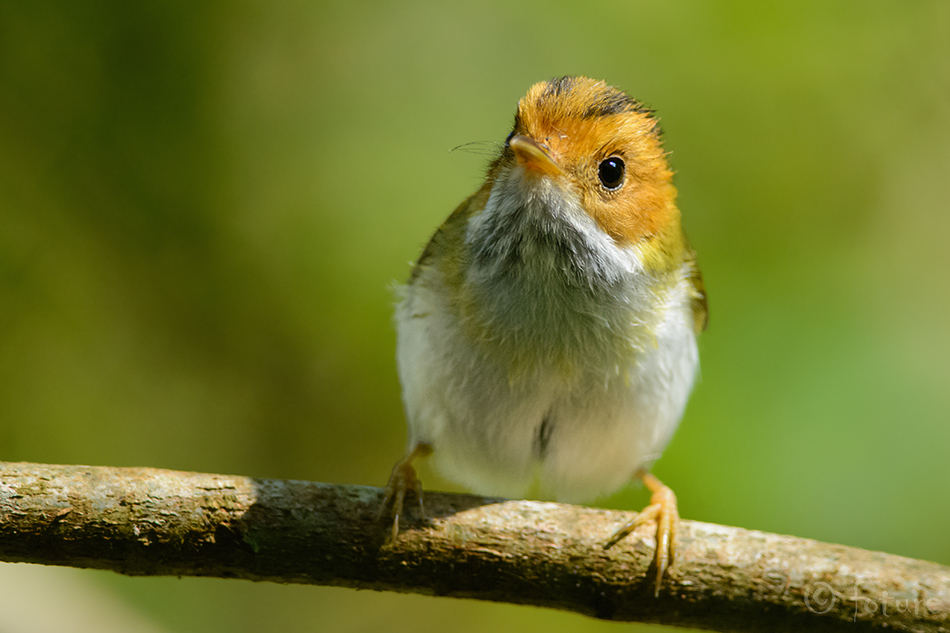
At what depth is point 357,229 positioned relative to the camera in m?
4.28

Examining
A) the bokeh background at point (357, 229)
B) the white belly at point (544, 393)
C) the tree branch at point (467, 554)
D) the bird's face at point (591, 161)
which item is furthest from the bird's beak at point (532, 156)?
the bokeh background at point (357, 229)

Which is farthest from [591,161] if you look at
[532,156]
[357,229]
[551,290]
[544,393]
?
[357,229]

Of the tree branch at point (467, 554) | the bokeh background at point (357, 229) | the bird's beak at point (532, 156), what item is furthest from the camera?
the bokeh background at point (357, 229)

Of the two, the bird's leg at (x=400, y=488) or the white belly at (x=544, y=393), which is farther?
the white belly at (x=544, y=393)

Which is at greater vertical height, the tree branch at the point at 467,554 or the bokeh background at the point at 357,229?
the bokeh background at the point at 357,229

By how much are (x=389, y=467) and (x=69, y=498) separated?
2.12m

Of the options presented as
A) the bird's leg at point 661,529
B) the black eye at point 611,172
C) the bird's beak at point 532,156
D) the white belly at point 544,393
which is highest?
the black eye at point 611,172

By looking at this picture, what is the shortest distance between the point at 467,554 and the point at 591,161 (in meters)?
1.46

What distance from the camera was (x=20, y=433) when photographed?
4.21 m

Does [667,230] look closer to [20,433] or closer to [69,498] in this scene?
[69,498]

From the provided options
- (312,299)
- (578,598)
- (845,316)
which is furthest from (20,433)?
(845,316)

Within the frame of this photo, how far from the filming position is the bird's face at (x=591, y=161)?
2.76m

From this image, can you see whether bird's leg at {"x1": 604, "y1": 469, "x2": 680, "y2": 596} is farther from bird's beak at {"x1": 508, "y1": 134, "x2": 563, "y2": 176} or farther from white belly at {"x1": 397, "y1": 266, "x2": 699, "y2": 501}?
bird's beak at {"x1": 508, "y1": 134, "x2": 563, "y2": 176}

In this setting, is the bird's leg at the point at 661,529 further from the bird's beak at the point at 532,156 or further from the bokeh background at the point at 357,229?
the bird's beak at the point at 532,156
